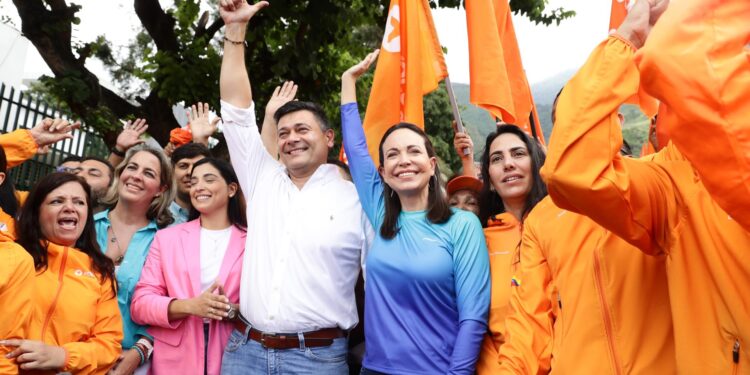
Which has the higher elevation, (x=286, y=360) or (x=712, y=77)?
(x=712, y=77)

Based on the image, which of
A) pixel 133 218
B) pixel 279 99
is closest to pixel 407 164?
pixel 279 99

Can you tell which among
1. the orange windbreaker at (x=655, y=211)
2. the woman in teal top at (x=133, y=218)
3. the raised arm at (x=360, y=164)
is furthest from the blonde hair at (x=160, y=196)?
the orange windbreaker at (x=655, y=211)

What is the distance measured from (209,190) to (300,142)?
706 mm

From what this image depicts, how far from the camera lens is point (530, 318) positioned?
7.54 ft

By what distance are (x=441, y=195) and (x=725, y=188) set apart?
5.48ft

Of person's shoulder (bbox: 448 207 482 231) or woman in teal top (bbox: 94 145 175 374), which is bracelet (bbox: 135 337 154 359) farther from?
person's shoulder (bbox: 448 207 482 231)

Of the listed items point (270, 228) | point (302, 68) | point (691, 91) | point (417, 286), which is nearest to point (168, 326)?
point (270, 228)

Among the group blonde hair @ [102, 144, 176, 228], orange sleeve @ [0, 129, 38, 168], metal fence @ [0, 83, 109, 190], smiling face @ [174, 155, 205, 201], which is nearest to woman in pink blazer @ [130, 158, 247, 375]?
blonde hair @ [102, 144, 176, 228]

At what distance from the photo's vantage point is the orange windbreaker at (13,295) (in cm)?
258

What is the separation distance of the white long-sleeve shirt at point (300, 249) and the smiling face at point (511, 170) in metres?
0.72

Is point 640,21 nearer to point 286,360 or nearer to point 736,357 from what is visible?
point 736,357

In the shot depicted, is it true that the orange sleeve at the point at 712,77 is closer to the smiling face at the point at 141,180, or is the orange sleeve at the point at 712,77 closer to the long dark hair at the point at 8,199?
the smiling face at the point at 141,180

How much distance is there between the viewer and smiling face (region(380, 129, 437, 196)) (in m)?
2.89

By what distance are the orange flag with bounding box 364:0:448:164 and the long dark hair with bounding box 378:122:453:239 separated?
0.88 m
